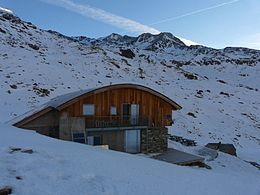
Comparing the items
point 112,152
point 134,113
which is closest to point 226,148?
point 134,113

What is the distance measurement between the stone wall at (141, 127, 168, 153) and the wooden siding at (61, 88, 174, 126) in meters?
0.66

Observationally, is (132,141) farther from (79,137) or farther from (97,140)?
(79,137)

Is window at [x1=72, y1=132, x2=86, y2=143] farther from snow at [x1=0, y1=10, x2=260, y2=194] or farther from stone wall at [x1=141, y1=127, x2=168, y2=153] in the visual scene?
snow at [x1=0, y1=10, x2=260, y2=194]

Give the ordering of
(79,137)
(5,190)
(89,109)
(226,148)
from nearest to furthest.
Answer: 1. (5,190)
2. (79,137)
3. (89,109)
4. (226,148)

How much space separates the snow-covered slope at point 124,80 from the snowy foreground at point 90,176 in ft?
67.3

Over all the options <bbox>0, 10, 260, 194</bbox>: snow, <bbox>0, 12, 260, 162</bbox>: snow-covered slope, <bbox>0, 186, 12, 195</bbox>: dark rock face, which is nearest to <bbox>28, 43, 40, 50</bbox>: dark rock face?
<bbox>0, 12, 260, 162</bbox>: snow-covered slope

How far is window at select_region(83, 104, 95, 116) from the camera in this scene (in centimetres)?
2405

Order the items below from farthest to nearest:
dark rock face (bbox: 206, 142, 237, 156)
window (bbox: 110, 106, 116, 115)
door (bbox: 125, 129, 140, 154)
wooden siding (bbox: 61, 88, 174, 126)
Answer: dark rock face (bbox: 206, 142, 237, 156) → door (bbox: 125, 129, 140, 154) → window (bbox: 110, 106, 116, 115) → wooden siding (bbox: 61, 88, 174, 126)

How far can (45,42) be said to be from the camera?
7194 centimetres

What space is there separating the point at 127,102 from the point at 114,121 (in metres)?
2.08

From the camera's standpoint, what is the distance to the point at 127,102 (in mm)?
26141

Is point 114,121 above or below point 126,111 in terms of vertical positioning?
below

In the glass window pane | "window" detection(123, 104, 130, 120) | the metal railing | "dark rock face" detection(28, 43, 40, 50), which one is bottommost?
the glass window pane

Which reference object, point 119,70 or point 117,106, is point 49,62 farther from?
point 117,106
